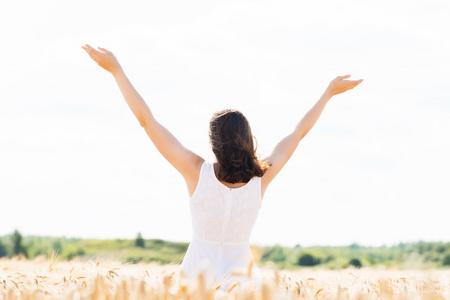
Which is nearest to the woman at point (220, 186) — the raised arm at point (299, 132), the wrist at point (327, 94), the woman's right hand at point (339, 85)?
the raised arm at point (299, 132)

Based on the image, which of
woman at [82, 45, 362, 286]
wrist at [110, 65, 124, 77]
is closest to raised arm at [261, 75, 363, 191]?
woman at [82, 45, 362, 286]

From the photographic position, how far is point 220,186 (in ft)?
12.1

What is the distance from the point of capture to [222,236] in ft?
12.2

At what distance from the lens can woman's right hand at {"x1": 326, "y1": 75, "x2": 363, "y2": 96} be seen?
4590 millimetres

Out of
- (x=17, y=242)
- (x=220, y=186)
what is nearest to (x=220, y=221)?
(x=220, y=186)

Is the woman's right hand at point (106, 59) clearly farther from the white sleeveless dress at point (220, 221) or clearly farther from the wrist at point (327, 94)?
the wrist at point (327, 94)

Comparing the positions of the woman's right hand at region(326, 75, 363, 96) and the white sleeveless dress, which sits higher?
the woman's right hand at region(326, 75, 363, 96)

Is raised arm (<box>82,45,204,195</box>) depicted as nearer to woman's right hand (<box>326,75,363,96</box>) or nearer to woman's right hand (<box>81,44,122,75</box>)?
woman's right hand (<box>81,44,122,75</box>)

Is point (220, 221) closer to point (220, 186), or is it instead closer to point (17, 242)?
point (220, 186)

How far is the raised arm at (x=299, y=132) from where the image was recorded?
3.92m

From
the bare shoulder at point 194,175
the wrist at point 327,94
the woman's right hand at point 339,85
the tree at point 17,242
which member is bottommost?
the tree at point 17,242

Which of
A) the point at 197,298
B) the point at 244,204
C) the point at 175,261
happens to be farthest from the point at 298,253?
the point at 197,298

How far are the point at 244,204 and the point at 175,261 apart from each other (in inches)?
50.4

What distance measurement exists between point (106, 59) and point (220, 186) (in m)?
1.27
